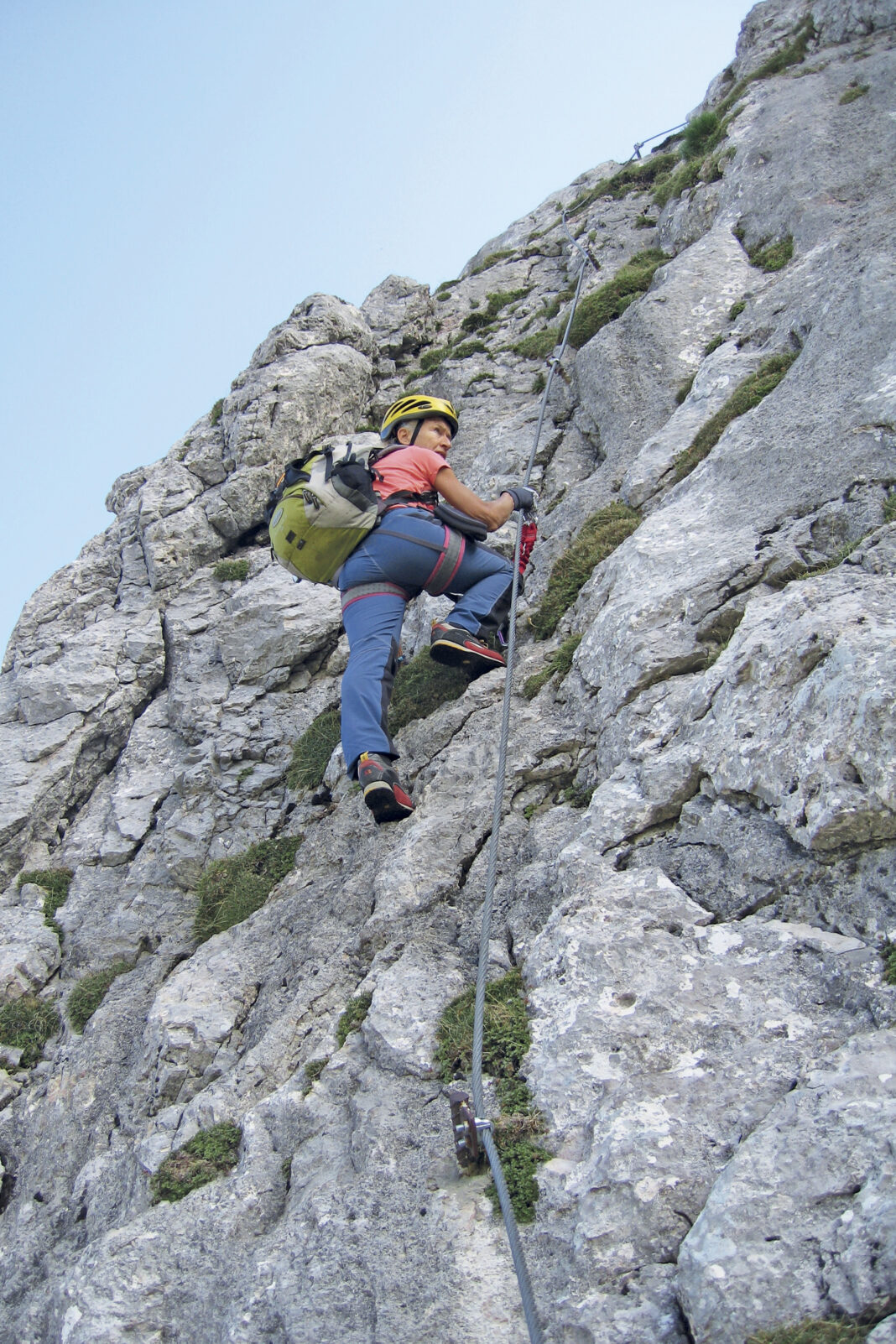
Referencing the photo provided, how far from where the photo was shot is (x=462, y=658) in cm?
989

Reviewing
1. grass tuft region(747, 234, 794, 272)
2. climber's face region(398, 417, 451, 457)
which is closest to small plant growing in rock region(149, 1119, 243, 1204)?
climber's face region(398, 417, 451, 457)

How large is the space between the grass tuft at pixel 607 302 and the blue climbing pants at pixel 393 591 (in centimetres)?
768

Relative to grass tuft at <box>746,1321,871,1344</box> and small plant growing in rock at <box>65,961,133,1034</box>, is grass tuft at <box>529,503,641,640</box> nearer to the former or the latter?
small plant growing in rock at <box>65,961,133,1034</box>

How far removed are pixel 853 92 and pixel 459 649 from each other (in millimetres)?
13112

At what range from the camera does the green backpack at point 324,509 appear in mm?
9430

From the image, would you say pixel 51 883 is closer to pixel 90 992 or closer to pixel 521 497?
pixel 90 992

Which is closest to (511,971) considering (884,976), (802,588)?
(884,976)

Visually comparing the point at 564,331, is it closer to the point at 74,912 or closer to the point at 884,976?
the point at 74,912

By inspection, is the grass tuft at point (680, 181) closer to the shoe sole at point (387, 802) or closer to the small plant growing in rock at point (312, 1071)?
the shoe sole at point (387, 802)

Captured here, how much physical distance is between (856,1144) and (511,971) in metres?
2.64

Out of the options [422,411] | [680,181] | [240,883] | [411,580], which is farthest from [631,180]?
[240,883]

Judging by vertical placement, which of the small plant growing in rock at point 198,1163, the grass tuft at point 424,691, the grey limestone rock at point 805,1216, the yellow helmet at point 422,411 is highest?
the yellow helmet at point 422,411

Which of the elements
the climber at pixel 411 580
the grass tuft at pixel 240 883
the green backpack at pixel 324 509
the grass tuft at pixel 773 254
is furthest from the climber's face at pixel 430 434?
the grass tuft at pixel 773 254

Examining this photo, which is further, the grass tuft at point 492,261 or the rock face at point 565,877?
the grass tuft at point 492,261
